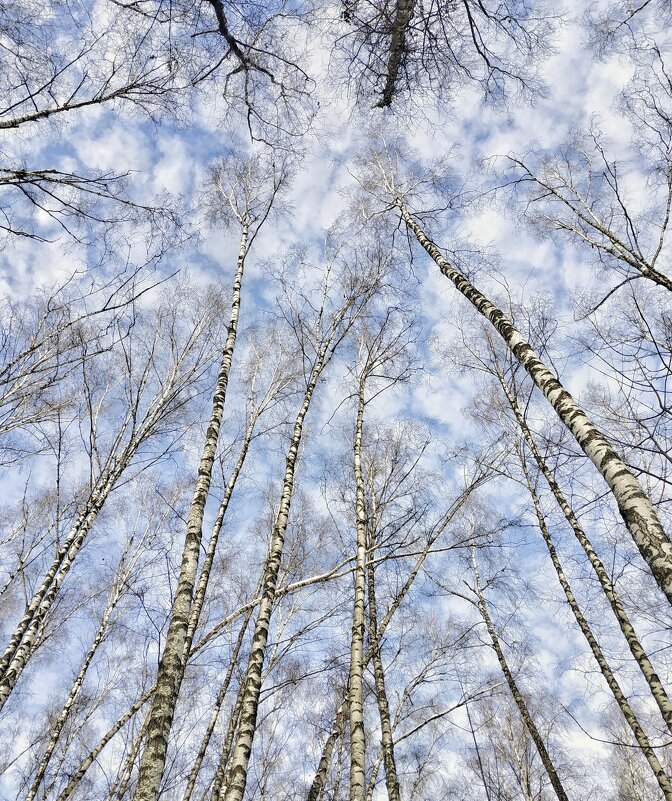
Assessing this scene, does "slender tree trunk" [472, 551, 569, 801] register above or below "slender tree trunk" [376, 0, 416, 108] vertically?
below

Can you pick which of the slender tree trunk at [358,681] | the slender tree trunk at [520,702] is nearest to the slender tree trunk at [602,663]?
the slender tree trunk at [520,702]

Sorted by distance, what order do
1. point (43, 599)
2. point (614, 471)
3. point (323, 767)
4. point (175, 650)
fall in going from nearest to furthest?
point (614, 471)
point (175, 650)
point (323, 767)
point (43, 599)

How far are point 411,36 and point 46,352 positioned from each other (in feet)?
22.9

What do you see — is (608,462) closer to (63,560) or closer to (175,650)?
(175,650)

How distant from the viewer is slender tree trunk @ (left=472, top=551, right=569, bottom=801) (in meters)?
5.94

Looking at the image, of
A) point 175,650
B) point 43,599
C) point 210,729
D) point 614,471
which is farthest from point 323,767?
point 614,471

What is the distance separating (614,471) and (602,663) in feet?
16.4

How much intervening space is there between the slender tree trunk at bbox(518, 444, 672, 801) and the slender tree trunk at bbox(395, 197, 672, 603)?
116 inches

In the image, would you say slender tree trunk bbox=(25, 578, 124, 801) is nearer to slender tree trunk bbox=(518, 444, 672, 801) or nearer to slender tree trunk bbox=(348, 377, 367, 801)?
slender tree trunk bbox=(348, 377, 367, 801)

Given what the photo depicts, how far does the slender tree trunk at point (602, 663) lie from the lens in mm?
4848

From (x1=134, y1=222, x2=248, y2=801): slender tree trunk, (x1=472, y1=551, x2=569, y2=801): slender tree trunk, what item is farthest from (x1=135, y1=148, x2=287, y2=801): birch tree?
(x1=472, y1=551, x2=569, y2=801): slender tree trunk

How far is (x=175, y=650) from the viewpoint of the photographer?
3.28 metres

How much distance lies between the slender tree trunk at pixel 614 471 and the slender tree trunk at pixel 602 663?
2.95m

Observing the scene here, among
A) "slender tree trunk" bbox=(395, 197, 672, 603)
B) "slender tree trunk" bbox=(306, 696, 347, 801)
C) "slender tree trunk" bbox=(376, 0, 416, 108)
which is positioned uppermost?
"slender tree trunk" bbox=(376, 0, 416, 108)
